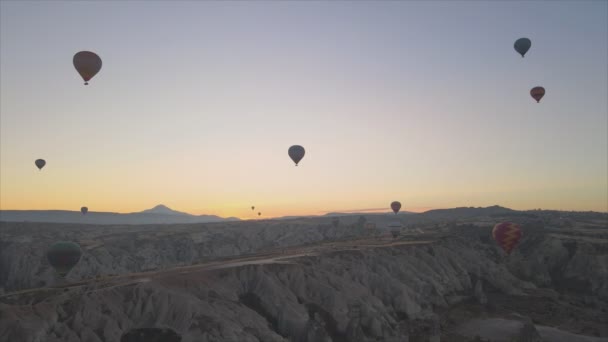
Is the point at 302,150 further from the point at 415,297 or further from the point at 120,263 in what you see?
the point at 120,263

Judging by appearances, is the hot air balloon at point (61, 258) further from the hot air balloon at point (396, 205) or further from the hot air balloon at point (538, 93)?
the hot air balloon at point (396, 205)

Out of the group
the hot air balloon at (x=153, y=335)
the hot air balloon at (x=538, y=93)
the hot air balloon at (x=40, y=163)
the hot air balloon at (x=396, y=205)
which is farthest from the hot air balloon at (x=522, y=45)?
the hot air balloon at (x=40, y=163)

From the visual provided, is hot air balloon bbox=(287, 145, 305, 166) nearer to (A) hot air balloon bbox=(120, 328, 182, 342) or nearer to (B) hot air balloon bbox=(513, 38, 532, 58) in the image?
(B) hot air balloon bbox=(513, 38, 532, 58)

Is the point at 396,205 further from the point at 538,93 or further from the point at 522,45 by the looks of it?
the point at 522,45

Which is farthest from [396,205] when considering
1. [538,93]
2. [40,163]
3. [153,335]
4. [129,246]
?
[153,335]

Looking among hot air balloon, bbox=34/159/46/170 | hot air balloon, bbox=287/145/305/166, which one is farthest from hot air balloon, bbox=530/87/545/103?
hot air balloon, bbox=34/159/46/170
